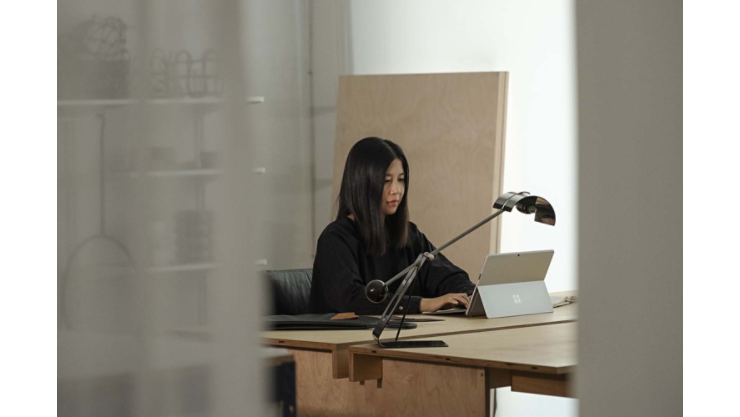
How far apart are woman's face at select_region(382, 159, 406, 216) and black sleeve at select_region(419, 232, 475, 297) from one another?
0.32m

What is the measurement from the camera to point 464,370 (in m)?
2.41

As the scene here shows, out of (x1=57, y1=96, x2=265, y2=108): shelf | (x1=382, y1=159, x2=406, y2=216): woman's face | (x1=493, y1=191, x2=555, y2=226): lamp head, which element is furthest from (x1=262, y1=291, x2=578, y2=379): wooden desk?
(x1=57, y1=96, x2=265, y2=108): shelf

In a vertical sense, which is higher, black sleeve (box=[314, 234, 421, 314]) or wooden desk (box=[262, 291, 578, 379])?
black sleeve (box=[314, 234, 421, 314])

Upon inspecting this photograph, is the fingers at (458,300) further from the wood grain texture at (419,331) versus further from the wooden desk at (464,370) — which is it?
the wooden desk at (464,370)

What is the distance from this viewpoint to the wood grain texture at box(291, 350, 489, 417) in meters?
2.41

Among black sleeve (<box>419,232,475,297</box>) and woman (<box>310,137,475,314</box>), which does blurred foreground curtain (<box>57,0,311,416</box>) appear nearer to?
woman (<box>310,137,475,314</box>)

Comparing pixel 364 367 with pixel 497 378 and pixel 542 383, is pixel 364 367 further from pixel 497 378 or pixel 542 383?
pixel 542 383

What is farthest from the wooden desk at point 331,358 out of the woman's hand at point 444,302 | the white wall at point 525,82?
the white wall at point 525,82

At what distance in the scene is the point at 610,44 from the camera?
183cm

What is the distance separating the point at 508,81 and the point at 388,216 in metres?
1.59

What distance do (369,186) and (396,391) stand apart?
109 cm

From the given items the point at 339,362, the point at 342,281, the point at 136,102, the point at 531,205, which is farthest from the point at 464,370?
the point at 136,102
